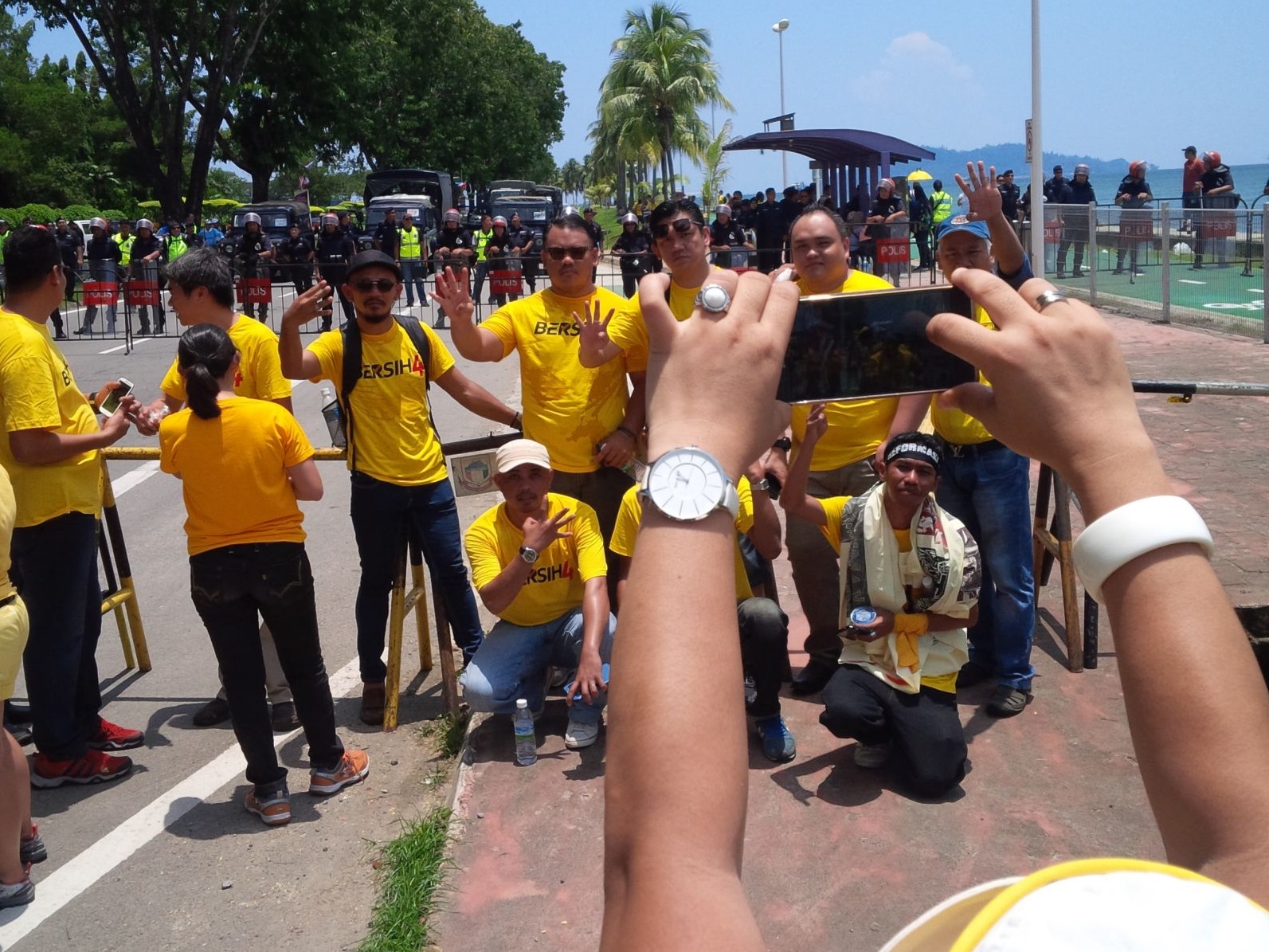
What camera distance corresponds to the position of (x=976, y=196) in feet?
15.4

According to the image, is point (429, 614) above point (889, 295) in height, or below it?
below

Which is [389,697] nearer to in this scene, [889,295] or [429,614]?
[429,614]

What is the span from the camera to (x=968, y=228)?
15.8 ft

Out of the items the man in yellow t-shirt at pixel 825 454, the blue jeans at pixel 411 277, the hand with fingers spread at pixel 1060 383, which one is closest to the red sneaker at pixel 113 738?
the man in yellow t-shirt at pixel 825 454

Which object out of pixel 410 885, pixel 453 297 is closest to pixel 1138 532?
pixel 410 885

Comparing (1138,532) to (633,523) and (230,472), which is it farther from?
(230,472)

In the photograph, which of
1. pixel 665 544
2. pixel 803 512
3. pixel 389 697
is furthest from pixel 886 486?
pixel 665 544

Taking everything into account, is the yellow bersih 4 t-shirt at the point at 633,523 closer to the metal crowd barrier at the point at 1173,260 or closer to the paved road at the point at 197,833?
the paved road at the point at 197,833

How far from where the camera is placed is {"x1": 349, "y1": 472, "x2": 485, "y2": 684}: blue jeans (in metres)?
5.41

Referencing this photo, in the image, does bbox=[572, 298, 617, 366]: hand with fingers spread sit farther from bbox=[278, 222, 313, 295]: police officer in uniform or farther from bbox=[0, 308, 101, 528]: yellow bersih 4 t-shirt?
bbox=[278, 222, 313, 295]: police officer in uniform

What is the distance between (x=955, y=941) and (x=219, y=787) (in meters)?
4.81

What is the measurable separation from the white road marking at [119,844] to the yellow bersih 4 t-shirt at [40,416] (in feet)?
4.11

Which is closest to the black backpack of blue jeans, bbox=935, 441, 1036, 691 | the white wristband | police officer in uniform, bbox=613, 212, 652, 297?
blue jeans, bbox=935, 441, 1036, 691

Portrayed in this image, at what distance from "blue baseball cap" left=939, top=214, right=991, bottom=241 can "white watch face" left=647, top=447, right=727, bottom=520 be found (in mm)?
3984
